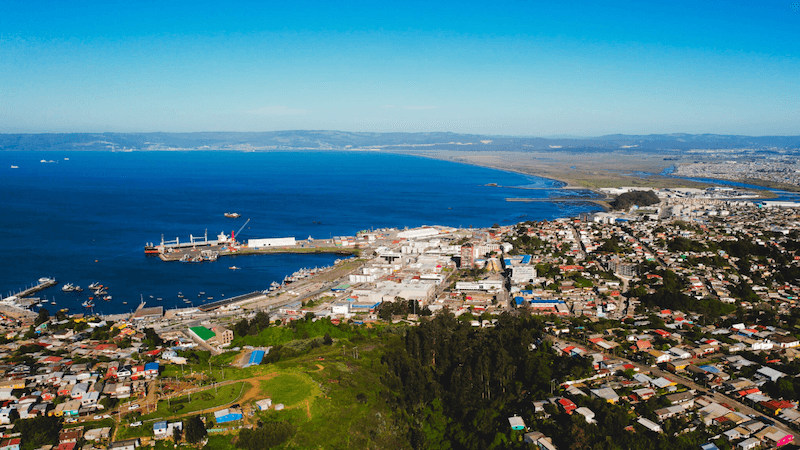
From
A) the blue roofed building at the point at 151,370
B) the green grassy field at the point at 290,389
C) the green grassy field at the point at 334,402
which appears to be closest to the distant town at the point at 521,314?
the blue roofed building at the point at 151,370

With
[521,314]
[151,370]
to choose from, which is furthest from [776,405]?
[151,370]

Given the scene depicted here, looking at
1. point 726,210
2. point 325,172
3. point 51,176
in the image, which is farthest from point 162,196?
point 726,210

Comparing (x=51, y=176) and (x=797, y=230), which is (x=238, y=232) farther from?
(x=51, y=176)

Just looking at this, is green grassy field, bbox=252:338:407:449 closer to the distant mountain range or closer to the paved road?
the paved road

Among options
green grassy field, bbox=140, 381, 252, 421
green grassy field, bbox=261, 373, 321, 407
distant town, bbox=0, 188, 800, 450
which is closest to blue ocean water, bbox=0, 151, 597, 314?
distant town, bbox=0, 188, 800, 450

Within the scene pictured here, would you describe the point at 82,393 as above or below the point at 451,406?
above

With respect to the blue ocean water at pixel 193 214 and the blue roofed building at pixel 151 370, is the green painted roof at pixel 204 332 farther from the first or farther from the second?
the blue ocean water at pixel 193 214

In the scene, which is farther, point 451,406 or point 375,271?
point 375,271
